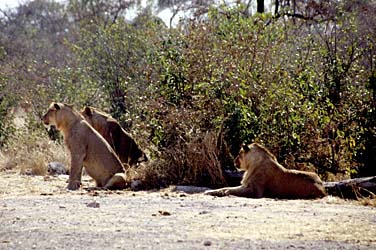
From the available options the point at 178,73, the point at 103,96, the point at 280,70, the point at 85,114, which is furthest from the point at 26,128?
the point at 280,70

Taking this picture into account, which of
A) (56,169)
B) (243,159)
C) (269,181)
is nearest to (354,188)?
(269,181)

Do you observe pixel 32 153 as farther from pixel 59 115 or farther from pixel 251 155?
pixel 251 155

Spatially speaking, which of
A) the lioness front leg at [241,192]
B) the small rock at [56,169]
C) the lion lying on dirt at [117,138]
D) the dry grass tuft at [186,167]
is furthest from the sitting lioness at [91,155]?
the small rock at [56,169]

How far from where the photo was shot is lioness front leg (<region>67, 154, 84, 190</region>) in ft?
42.3

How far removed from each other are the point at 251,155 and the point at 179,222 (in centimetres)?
382

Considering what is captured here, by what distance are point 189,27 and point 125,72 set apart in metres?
4.58

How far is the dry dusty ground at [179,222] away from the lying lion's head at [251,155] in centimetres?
92

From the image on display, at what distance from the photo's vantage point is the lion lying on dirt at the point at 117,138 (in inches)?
592

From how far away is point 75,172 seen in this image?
42.8 ft

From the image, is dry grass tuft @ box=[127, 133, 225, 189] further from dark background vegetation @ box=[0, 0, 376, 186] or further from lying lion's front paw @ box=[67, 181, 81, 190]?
lying lion's front paw @ box=[67, 181, 81, 190]

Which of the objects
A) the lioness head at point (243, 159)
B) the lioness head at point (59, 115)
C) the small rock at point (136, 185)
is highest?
the lioness head at point (59, 115)

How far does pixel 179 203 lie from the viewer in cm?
1050

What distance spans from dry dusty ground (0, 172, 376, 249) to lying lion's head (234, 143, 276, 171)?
916 millimetres

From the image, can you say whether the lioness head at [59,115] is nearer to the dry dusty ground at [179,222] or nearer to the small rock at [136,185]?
the small rock at [136,185]
